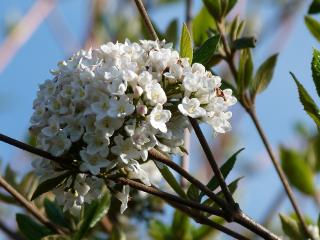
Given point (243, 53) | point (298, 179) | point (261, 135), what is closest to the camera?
point (261, 135)

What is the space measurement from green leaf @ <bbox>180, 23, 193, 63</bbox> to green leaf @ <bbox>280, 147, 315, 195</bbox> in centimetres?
115

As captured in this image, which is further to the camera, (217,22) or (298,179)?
(298,179)

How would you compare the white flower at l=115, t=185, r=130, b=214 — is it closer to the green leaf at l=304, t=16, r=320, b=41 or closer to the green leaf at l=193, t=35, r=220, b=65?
the green leaf at l=193, t=35, r=220, b=65

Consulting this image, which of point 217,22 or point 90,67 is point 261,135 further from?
point 90,67

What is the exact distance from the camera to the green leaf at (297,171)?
2619 millimetres

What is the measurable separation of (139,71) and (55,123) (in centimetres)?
23

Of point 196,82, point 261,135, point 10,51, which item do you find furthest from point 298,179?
point 10,51

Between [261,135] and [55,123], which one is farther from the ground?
[55,123]

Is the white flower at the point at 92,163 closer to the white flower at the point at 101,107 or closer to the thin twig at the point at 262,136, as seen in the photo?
the white flower at the point at 101,107

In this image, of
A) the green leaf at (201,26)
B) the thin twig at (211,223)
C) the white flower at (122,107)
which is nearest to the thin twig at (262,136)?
the green leaf at (201,26)

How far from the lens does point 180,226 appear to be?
2258mm

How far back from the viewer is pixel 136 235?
3.02 meters

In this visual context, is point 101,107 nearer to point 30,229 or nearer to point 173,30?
point 30,229

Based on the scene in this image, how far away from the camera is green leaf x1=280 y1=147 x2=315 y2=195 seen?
103 inches
